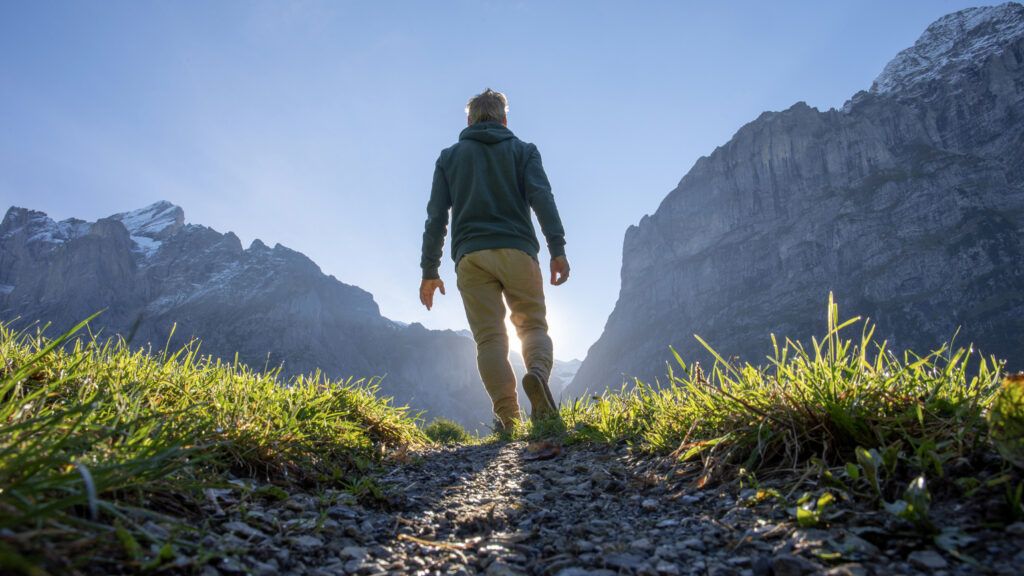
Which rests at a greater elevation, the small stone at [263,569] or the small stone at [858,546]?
the small stone at [263,569]

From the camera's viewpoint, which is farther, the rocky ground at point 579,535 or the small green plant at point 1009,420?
the small green plant at point 1009,420

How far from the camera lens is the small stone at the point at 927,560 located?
1363 mm

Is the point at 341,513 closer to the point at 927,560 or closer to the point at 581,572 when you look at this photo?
the point at 581,572

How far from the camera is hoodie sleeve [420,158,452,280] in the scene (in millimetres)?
6746

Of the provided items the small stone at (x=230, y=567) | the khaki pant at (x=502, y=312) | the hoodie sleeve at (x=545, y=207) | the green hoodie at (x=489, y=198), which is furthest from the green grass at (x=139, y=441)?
the hoodie sleeve at (x=545, y=207)

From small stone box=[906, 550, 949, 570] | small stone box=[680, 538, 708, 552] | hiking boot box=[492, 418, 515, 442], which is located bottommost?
hiking boot box=[492, 418, 515, 442]

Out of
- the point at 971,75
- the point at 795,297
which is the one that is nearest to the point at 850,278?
the point at 795,297

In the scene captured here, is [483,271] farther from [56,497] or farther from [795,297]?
[795,297]

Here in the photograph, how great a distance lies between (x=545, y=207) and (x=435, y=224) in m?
1.43

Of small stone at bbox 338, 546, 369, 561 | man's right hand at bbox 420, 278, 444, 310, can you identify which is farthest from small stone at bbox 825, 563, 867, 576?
man's right hand at bbox 420, 278, 444, 310

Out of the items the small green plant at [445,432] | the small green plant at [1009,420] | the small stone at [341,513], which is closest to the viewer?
the small green plant at [1009,420]

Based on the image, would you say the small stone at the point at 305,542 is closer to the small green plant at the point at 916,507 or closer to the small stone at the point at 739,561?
the small stone at the point at 739,561

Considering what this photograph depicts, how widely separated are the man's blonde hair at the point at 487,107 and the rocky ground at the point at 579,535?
5323mm

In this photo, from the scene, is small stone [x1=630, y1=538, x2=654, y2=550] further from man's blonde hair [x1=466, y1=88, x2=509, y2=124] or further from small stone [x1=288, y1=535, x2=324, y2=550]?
man's blonde hair [x1=466, y1=88, x2=509, y2=124]
